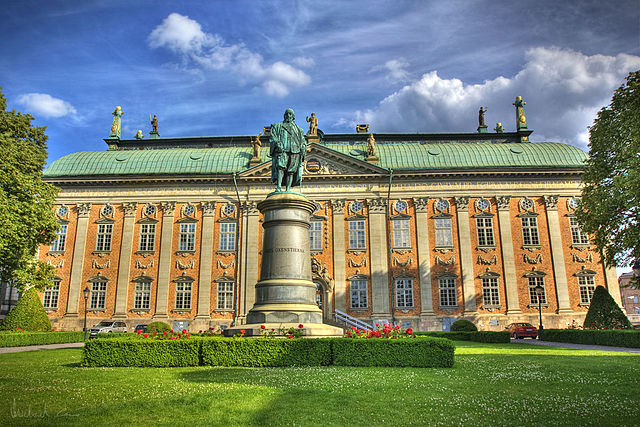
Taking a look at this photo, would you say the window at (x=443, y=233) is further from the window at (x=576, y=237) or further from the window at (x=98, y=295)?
the window at (x=98, y=295)

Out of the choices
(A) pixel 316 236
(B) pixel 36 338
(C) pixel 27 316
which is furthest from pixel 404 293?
(C) pixel 27 316

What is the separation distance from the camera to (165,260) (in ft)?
135

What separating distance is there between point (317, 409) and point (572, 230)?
39.2m

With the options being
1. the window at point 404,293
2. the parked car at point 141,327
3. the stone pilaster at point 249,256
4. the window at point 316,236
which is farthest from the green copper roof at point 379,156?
the parked car at point 141,327

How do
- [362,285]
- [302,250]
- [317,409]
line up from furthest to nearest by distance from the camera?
[362,285], [302,250], [317,409]

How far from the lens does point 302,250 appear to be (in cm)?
1666

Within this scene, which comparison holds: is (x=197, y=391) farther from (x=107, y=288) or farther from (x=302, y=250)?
(x=107, y=288)

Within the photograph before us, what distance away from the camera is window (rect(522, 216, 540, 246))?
1594 inches

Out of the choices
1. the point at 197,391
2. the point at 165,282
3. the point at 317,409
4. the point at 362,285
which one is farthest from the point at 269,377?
the point at 165,282

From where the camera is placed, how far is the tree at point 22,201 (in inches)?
977

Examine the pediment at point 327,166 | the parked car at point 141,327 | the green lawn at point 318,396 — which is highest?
the pediment at point 327,166

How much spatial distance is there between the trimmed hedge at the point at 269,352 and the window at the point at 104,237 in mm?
29914

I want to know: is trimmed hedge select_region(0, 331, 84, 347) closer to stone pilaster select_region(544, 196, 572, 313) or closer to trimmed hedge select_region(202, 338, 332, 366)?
trimmed hedge select_region(202, 338, 332, 366)

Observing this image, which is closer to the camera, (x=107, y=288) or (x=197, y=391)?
(x=197, y=391)
